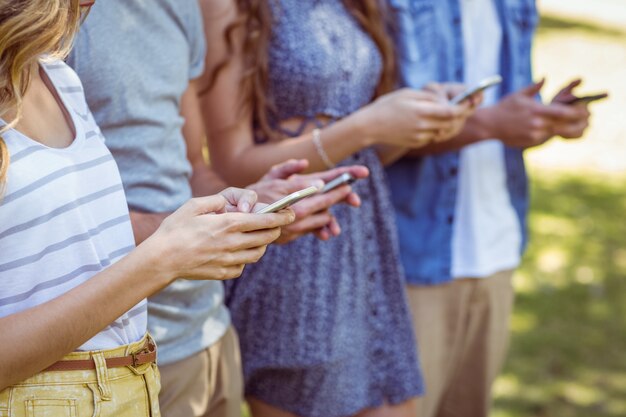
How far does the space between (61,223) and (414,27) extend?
5.05ft

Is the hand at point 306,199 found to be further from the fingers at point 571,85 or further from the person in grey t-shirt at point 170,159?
the fingers at point 571,85

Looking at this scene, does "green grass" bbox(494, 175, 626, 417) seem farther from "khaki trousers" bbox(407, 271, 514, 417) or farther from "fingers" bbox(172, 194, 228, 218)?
"fingers" bbox(172, 194, 228, 218)

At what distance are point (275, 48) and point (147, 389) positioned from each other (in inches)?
41.6

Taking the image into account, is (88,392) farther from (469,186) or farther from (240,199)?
(469,186)

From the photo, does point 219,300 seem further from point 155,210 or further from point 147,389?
point 147,389

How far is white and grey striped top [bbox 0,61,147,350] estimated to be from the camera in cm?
141

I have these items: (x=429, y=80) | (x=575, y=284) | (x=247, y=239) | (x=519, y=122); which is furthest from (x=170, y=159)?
(x=575, y=284)

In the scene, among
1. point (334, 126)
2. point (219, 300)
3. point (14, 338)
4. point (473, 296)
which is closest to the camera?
point (14, 338)

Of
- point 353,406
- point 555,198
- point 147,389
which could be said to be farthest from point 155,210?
point 555,198

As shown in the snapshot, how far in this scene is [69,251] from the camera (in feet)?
4.82

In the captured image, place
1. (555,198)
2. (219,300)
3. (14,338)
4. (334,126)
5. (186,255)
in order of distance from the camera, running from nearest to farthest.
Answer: (14,338)
(186,255)
(219,300)
(334,126)
(555,198)

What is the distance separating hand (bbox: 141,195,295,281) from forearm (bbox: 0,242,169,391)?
3 centimetres

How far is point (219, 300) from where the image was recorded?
7.06 feet

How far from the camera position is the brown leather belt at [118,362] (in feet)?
4.77
